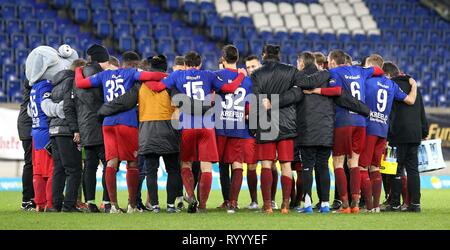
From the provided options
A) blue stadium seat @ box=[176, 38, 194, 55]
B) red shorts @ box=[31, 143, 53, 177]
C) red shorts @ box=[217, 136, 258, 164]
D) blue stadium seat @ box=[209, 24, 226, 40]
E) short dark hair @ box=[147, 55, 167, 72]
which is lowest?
red shorts @ box=[31, 143, 53, 177]

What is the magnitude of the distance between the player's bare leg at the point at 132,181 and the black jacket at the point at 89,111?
50 cm

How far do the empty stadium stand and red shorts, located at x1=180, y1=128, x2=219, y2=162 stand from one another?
1228cm

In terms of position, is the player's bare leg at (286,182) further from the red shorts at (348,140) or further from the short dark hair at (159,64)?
the short dark hair at (159,64)

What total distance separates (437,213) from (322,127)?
2015 millimetres

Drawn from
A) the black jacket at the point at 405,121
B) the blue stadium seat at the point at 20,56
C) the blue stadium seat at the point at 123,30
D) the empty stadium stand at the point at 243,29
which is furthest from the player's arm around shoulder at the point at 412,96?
the blue stadium seat at the point at 123,30

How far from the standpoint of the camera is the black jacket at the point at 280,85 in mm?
13086

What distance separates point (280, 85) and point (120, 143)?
2.15 meters

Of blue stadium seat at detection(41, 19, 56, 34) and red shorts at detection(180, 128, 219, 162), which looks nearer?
red shorts at detection(180, 128, 219, 162)

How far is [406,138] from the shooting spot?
14008 millimetres

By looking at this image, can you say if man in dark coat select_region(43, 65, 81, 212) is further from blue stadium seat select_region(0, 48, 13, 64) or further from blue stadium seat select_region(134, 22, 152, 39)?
blue stadium seat select_region(134, 22, 152, 39)

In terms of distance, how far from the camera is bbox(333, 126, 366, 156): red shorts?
13.3 metres

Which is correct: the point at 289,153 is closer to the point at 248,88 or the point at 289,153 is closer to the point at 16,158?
the point at 248,88

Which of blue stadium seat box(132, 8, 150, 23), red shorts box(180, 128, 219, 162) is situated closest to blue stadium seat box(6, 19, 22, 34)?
blue stadium seat box(132, 8, 150, 23)

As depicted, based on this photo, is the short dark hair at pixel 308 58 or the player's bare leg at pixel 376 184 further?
the player's bare leg at pixel 376 184
